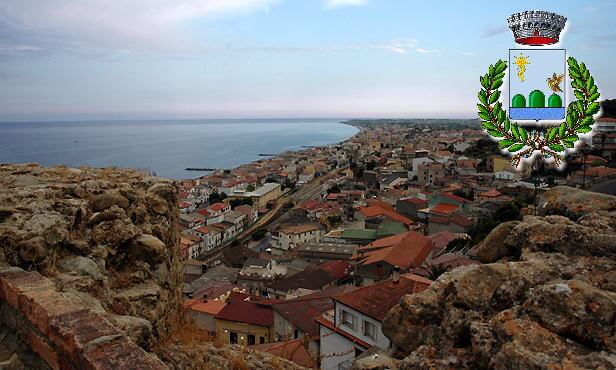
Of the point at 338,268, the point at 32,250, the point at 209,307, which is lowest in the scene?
the point at 338,268

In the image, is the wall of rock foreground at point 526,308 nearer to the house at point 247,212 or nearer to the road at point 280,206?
the road at point 280,206

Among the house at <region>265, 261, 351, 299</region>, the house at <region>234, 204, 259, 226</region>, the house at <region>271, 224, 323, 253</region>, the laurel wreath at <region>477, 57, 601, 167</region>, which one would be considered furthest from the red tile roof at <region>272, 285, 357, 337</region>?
the house at <region>234, 204, 259, 226</region>

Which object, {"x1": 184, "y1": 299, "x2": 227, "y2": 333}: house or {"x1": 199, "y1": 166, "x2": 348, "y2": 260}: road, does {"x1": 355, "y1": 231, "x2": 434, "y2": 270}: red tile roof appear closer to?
{"x1": 184, "y1": 299, "x2": 227, "y2": 333}: house

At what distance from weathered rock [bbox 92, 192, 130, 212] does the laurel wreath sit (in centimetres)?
665

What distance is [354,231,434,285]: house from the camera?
87.3ft

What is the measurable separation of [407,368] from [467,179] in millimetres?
60502

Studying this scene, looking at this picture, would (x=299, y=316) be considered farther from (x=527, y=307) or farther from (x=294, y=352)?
(x=527, y=307)

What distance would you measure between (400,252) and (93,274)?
25314 millimetres

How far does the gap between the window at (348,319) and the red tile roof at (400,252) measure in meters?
13.0

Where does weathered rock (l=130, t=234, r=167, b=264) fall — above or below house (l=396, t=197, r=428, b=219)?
above

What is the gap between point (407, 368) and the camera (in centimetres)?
353

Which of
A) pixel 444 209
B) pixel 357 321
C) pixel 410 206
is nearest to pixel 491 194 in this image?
pixel 444 209

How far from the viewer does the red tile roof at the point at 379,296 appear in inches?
496

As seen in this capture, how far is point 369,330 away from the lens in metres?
12.9
